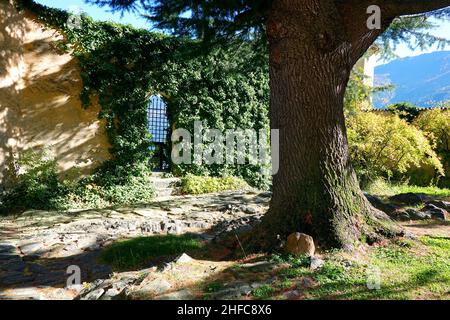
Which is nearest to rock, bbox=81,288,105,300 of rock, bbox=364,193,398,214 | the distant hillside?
rock, bbox=364,193,398,214

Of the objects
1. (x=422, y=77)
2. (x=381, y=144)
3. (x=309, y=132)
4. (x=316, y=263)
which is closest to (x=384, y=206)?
(x=309, y=132)

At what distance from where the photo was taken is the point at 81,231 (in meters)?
5.40

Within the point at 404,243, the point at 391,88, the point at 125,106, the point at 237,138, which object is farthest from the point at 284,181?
the point at 391,88

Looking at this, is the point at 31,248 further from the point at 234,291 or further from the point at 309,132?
the point at 309,132

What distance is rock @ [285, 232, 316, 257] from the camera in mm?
3557

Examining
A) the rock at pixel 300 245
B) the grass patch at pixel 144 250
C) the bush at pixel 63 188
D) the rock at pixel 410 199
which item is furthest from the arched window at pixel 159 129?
the rock at pixel 300 245

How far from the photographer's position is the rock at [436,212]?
19.5ft

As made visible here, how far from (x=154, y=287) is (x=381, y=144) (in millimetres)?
9045

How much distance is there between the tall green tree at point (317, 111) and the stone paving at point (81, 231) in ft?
5.53

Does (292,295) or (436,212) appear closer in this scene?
(292,295)

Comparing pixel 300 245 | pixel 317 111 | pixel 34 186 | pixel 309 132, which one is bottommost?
pixel 300 245

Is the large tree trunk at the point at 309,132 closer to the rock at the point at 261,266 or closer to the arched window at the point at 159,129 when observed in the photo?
the rock at the point at 261,266
